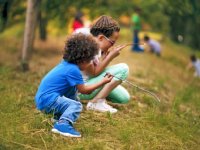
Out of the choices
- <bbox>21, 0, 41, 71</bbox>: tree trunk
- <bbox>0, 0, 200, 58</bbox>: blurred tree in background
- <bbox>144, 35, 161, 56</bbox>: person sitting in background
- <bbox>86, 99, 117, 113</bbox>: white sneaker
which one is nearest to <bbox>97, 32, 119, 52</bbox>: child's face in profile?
<bbox>86, 99, 117, 113</bbox>: white sneaker

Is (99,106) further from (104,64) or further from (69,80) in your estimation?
(69,80)

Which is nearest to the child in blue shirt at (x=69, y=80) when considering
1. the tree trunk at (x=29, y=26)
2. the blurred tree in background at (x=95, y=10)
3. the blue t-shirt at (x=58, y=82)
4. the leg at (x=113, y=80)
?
the blue t-shirt at (x=58, y=82)

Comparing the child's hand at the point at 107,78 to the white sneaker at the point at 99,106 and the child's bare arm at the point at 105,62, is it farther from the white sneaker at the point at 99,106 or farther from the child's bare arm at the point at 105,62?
the white sneaker at the point at 99,106

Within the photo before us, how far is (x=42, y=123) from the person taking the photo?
5176mm

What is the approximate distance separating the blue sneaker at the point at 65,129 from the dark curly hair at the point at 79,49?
27.4 inches

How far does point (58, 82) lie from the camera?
5137mm

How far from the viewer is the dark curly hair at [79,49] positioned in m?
5.11

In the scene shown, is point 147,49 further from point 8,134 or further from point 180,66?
point 8,134

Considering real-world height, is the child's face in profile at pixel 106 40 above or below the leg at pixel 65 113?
above

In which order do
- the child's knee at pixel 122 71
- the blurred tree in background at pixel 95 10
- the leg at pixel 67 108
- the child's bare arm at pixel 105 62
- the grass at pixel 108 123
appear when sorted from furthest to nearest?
1. the blurred tree in background at pixel 95 10
2. the child's knee at pixel 122 71
3. the child's bare arm at pixel 105 62
4. the leg at pixel 67 108
5. the grass at pixel 108 123

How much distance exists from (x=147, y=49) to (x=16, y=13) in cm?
641

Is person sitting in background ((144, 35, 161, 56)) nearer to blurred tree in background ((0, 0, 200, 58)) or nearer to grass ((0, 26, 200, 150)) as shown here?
blurred tree in background ((0, 0, 200, 58))

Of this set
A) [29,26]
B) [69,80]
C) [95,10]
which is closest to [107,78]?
[69,80]

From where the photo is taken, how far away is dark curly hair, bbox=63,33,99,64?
5.11 metres
